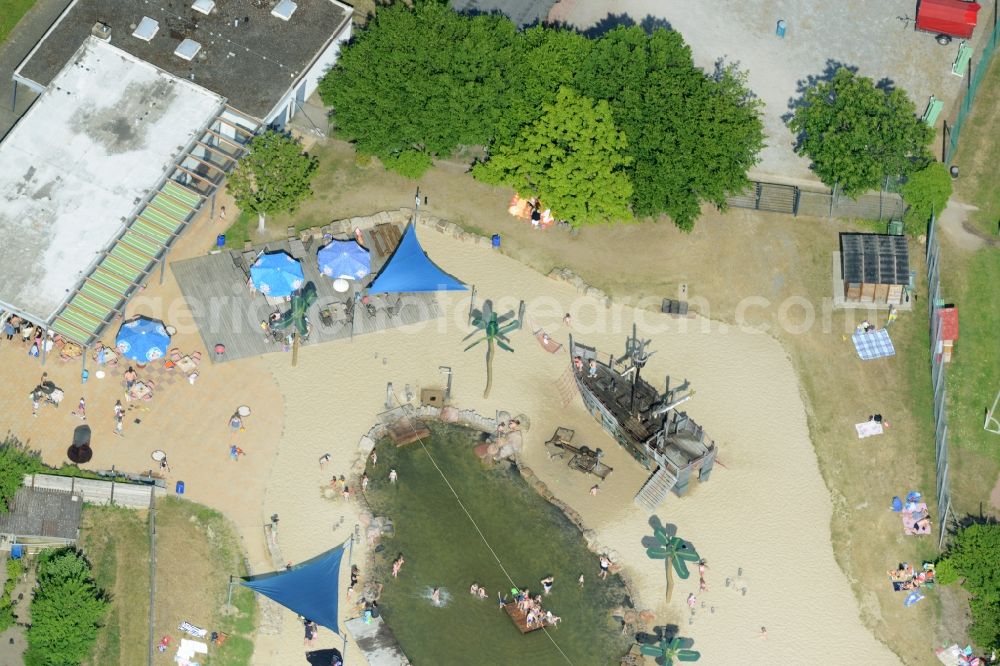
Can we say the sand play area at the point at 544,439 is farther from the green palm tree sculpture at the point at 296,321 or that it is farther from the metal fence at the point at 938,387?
the metal fence at the point at 938,387

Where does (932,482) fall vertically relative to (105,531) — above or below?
above

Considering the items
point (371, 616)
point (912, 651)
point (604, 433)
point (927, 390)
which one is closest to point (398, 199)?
point (604, 433)

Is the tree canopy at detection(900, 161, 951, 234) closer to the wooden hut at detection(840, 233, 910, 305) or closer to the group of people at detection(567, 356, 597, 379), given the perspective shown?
the wooden hut at detection(840, 233, 910, 305)

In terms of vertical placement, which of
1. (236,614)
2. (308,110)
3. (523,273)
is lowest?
(236,614)

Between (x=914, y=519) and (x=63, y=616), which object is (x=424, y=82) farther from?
(x=914, y=519)

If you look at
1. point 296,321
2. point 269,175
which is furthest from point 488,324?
point 269,175

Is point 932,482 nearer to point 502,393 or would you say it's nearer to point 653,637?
point 653,637
